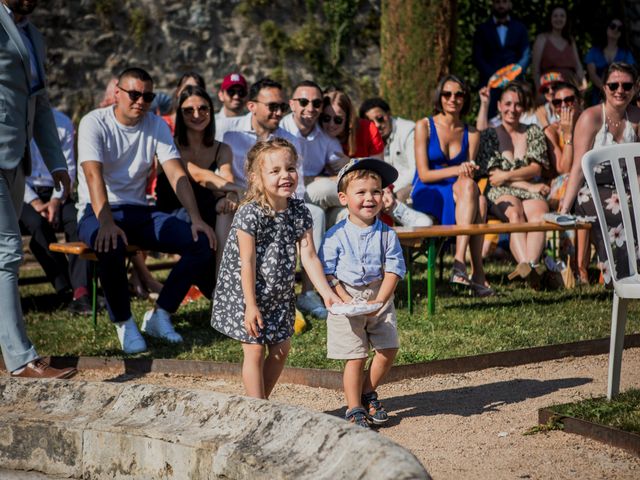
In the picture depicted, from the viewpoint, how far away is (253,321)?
441cm

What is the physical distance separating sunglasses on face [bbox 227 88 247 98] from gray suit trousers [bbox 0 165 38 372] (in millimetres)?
3425

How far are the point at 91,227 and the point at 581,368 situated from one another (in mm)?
3152

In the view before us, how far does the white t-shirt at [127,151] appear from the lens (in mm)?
6668

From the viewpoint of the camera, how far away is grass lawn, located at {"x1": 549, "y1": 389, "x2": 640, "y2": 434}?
13.6 feet

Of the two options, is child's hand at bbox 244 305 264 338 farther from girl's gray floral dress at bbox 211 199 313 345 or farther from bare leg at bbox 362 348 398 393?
bare leg at bbox 362 348 398 393

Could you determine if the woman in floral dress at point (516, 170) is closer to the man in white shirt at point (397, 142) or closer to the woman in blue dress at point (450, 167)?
the woman in blue dress at point (450, 167)

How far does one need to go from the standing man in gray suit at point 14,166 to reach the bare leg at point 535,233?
3925 millimetres

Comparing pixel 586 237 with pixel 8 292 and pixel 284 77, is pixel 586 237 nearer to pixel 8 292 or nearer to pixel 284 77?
pixel 8 292

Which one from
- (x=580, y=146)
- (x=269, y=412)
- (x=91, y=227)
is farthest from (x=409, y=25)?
(x=269, y=412)

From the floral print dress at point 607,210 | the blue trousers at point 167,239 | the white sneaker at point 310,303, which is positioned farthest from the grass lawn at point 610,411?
the blue trousers at point 167,239

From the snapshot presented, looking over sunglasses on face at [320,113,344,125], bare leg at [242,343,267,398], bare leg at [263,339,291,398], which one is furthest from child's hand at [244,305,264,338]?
sunglasses on face at [320,113,344,125]

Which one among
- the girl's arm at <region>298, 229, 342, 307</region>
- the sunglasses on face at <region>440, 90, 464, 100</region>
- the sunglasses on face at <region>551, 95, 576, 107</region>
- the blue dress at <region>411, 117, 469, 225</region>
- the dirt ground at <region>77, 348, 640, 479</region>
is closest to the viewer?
the dirt ground at <region>77, 348, 640, 479</region>

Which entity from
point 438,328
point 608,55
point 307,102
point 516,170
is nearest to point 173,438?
point 438,328

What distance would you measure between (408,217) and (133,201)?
2.11 m
